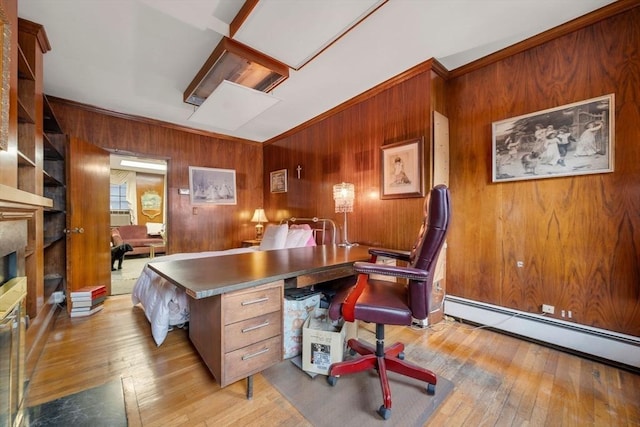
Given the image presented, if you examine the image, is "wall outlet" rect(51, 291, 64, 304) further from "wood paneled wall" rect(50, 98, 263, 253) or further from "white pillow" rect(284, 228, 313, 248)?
"white pillow" rect(284, 228, 313, 248)

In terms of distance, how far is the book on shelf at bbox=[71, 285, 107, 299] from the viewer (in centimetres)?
265

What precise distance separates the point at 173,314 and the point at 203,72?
89.8 inches

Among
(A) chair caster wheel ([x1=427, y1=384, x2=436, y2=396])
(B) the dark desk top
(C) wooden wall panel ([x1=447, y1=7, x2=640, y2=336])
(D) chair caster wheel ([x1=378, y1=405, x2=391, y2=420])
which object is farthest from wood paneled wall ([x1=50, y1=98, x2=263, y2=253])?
(A) chair caster wheel ([x1=427, y1=384, x2=436, y2=396])

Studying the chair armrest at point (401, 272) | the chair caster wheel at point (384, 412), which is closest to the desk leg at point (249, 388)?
the chair caster wheel at point (384, 412)

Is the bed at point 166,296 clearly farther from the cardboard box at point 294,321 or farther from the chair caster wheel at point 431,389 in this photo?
the chair caster wheel at point 431,389

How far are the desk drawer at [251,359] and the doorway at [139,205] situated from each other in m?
5.65

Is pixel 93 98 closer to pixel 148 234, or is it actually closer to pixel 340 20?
pixel 340 20

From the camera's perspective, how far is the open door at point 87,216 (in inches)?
108

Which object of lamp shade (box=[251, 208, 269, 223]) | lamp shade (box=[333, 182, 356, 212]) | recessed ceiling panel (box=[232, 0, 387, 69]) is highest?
recessed ceiling panel (box=[232, 0, 387, 69])

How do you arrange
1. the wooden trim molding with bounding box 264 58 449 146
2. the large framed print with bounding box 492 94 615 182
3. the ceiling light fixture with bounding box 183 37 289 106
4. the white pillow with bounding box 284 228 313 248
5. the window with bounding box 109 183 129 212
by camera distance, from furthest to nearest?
the window with bounding box 109 183 129 212
the white pillow with bounding box 284 228 313 248
the wooden trim molding with bounding box 264 58 449 146
the ceiling light fixture with bounding box 183 37 289 106
the large framed print with bounding box 492 94 615 182

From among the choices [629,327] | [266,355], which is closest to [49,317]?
[266,355]

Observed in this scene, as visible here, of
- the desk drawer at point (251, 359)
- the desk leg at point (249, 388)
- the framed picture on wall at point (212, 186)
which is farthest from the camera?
the framed picture on wall at point (212, 186)

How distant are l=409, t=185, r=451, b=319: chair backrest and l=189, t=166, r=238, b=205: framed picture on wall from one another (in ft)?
13.2

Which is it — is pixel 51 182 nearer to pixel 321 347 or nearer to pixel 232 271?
pixel 232 271
